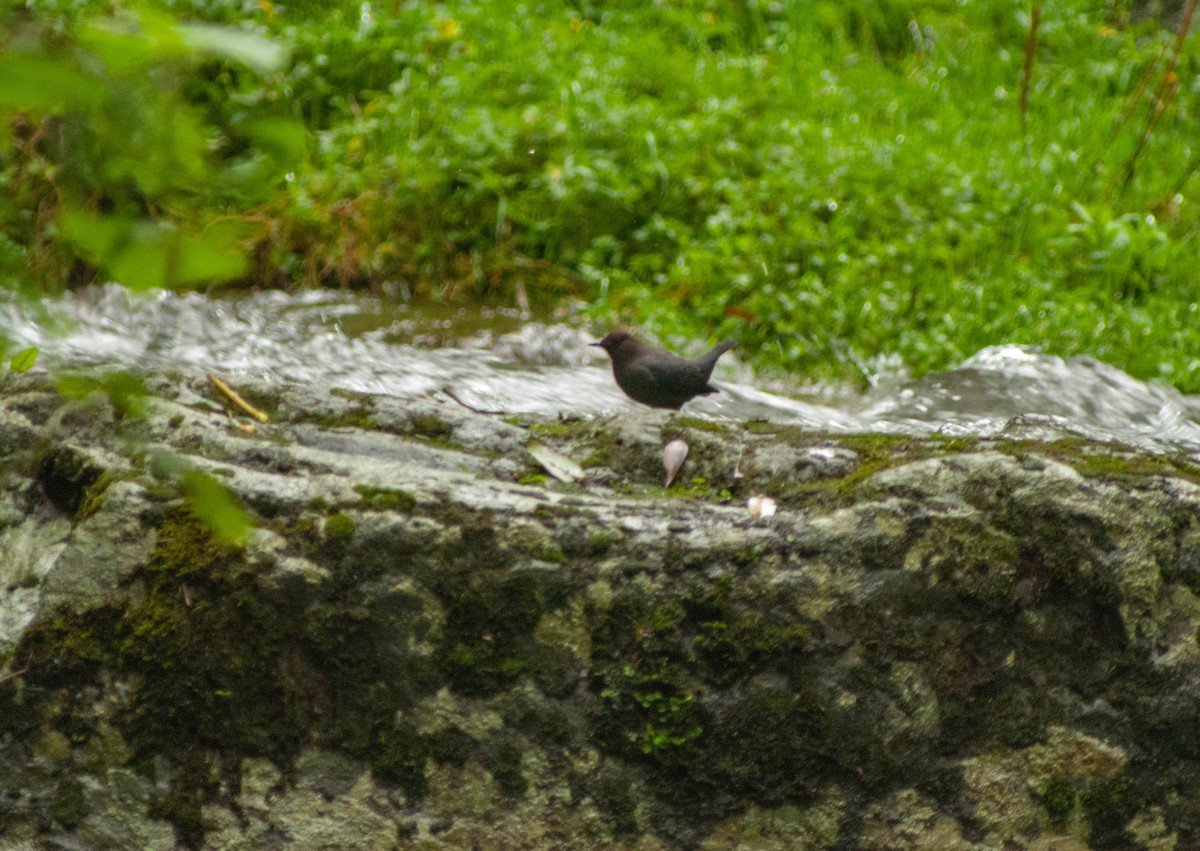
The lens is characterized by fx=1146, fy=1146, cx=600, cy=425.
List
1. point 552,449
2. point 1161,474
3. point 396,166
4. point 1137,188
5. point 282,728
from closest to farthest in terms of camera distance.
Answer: point 282,728 → point 1161,474 → point 552,449 → point 396,166 → point 1137,188

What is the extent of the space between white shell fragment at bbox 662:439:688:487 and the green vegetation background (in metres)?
3.17

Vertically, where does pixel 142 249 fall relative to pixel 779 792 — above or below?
above

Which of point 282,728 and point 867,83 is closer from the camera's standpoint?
point 282,728

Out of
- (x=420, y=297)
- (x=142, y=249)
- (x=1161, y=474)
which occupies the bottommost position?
(x=420, y=297)

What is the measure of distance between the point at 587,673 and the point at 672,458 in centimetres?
67

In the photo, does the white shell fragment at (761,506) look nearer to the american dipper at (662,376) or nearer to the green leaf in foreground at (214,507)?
the green leaf in foreground at (214,507)

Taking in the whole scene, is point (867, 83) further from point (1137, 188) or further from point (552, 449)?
point (552, 449)

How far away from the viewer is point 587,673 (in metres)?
2.06

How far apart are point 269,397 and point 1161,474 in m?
2.02

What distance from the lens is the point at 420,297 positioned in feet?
22.7

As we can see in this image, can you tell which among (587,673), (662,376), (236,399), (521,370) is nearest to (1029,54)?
(521,370)

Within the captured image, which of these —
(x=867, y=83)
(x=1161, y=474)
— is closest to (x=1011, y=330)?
(x=867, y=83)

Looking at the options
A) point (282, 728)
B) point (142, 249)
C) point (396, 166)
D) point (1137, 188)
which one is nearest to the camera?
point (142, 249)

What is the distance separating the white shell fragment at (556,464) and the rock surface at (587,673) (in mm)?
348
